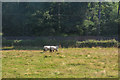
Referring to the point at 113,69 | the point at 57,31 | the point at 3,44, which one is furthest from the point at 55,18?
the point at 113,69

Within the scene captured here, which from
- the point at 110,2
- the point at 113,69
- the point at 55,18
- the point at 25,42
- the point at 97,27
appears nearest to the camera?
the point at 113,69

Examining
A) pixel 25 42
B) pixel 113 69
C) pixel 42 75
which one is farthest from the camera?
pixel 25 42

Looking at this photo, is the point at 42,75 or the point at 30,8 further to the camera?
the point at 30,8

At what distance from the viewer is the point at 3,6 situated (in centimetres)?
3164

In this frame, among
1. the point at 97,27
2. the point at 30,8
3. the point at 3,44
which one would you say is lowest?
the point at 3,44

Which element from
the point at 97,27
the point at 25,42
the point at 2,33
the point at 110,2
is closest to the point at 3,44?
the point at 25,42

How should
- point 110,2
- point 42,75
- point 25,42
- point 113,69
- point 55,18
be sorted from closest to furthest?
point 42,75 < point 113,69 < point 25,42 < point 55,18 < point 110,2

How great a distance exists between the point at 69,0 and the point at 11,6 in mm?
9990

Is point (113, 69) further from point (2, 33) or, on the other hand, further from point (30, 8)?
point (2, 33)

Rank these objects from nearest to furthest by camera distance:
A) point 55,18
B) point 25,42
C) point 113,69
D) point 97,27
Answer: point 113,69, point 25,42, point 55,18, point 97,27

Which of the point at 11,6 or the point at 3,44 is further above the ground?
the point at 11,6

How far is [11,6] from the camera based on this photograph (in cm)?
3164

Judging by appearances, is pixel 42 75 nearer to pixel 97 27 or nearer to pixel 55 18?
pixel 55 18

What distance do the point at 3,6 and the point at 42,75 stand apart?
26.4 metres
